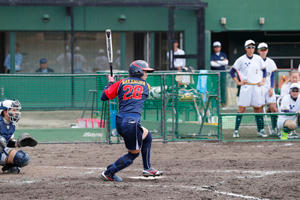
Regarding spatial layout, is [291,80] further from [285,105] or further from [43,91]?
[43,91]

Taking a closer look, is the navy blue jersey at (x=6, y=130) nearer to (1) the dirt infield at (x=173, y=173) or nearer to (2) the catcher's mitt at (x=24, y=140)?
(2) the catcher's mitt at (x=24, y=140)

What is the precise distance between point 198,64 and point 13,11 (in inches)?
252

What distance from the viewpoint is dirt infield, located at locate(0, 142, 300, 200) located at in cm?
770

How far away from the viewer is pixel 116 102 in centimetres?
1275

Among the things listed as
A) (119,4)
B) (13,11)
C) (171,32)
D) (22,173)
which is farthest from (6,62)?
(22,173)

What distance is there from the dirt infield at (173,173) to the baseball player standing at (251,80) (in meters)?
1.10

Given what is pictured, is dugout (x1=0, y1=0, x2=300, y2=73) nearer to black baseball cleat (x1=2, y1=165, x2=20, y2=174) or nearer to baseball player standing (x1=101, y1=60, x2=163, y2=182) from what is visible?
black baseball cleat (x1=2, y1=165, x2=20, y2=174)

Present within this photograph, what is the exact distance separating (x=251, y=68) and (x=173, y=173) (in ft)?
16.3

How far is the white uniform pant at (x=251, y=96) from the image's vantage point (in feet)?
44.6

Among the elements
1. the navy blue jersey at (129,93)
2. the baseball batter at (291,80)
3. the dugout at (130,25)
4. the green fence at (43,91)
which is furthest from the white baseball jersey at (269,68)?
the dugout at (130,25)

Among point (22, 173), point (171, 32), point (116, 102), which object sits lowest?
point (22, 173)

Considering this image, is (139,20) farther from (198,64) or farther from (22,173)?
(22,173)

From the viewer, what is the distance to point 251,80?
1361 centimetres

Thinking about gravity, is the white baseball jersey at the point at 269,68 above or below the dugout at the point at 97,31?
below
